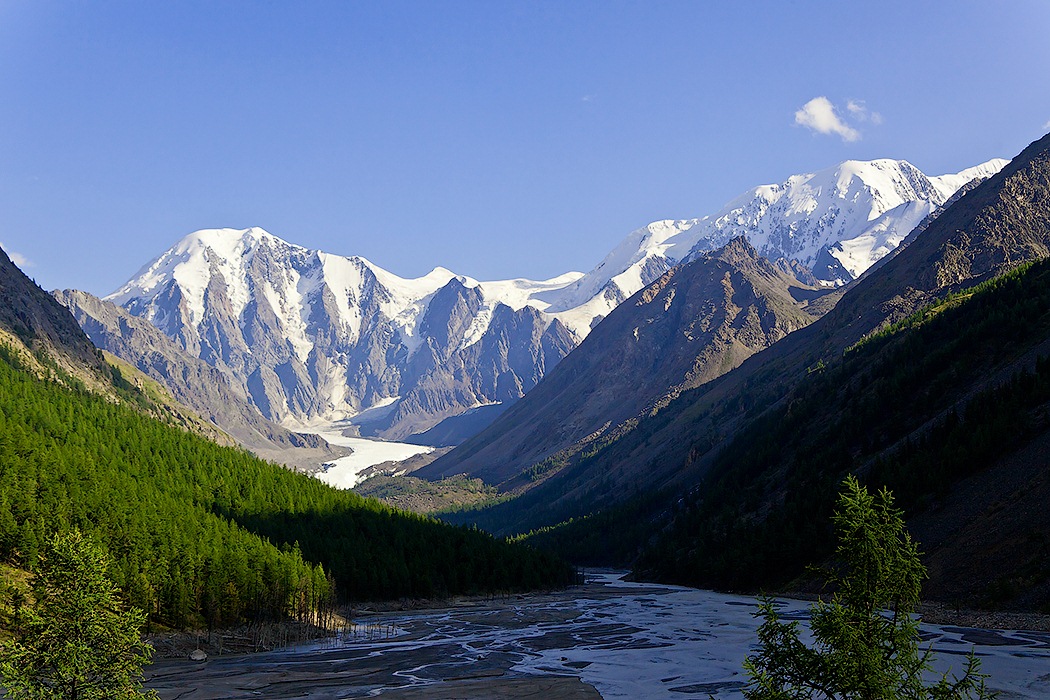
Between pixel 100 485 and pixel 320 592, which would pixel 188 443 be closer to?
pixel 100 485

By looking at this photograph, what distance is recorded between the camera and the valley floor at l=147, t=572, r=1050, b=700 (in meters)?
75.7

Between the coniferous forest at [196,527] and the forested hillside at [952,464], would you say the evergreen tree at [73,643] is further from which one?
the forested hillside at [952,464]

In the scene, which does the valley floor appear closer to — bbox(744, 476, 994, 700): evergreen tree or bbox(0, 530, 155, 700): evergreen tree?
bbox(0, 530, 155, 700): evergreen tree

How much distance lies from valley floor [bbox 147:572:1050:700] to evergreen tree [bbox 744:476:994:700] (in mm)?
43535

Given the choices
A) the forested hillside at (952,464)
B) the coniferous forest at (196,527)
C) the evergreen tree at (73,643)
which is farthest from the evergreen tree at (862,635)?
the forested hillside at (952,464)

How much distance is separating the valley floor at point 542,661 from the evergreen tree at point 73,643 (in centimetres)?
3986

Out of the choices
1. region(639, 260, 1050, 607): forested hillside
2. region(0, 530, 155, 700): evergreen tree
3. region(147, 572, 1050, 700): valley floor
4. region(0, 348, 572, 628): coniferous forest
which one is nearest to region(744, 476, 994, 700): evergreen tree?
region(0, 530, 155, 700): evergreen tree

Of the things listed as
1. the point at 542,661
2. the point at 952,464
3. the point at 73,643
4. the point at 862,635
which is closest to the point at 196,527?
the point at 542,661

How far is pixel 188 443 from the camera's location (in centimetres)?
19312

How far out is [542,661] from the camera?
9312cm

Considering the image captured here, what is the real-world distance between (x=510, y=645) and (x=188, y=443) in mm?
111563

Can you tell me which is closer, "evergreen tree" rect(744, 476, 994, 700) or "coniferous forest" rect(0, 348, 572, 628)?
"evergreen tree" rect(744, 476, 994, 700)

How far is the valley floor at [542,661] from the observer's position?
248ft

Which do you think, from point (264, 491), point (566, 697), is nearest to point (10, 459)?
point (264, 491)
